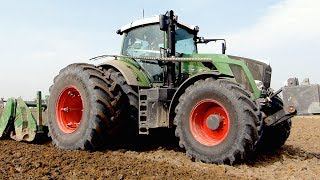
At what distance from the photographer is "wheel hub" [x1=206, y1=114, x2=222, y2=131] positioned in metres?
5.13

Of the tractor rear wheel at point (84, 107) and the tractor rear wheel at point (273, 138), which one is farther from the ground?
the tractor rear wheel at point (84, 107)

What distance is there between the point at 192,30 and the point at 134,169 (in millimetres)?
3412

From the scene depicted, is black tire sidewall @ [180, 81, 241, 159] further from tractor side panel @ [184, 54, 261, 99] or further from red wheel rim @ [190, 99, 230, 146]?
tractor side panel @ [184, 54, 261, 99]

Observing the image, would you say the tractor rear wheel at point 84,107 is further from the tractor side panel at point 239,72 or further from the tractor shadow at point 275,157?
the tractor shadow at point 275,157

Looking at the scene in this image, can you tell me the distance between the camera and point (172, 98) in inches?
226

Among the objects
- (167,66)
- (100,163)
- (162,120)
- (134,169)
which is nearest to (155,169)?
(134,169)

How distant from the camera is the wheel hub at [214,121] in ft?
16.8

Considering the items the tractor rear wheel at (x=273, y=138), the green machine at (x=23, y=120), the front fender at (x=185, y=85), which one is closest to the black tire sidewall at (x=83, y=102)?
the green machine at (x=23, y=120)

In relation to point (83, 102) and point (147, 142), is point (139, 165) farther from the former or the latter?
point (147, 142)

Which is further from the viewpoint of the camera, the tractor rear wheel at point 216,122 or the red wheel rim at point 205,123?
the red wheel rim at point 205,123

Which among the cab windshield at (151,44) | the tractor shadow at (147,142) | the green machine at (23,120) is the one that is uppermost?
the cab windshield at (151,44)

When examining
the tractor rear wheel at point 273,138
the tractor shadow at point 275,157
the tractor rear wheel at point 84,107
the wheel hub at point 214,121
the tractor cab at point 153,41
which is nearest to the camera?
the wheel hub at point 214,121

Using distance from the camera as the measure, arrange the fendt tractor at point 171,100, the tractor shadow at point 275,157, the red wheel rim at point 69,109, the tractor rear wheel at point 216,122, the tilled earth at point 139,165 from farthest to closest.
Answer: the red wheel rim at point 69,109 < the tractor shadow at point 275,157 < the fendt tractor at point 171,100 < the tractor rear wheel at point 216,122 < the tilled earth at point 139,165

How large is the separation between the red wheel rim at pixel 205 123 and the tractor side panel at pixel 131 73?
1.26 metres
